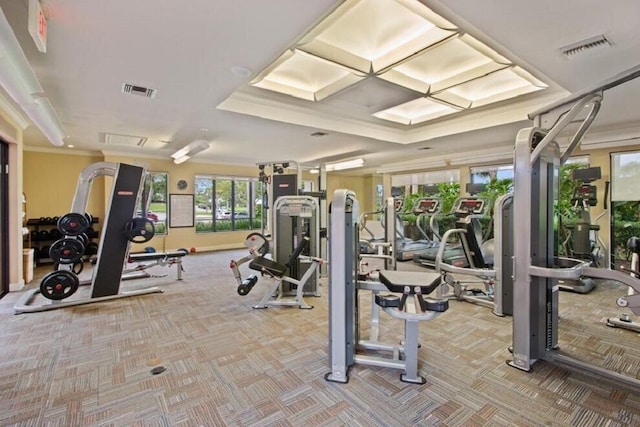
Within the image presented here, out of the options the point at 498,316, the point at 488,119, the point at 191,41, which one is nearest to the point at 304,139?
the point at 488,119

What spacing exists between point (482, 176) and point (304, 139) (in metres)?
4.49

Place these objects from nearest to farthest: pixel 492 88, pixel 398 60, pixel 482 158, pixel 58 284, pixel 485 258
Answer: pixel 398 60 → pixel 58 284 → pixel 492 88 → pixel 485 258 → pixel 482 158

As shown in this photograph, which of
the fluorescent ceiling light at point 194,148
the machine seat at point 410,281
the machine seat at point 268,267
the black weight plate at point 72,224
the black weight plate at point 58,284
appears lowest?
the black weight plate at point 58,284

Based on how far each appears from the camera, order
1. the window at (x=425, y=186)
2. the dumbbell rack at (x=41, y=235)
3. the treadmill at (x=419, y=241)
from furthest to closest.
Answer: the window at (x=425, y=186), the dumbbell rack at (x=41, y=235), the treadmill at (x=419, y=241)

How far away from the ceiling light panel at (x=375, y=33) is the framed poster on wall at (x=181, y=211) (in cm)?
673

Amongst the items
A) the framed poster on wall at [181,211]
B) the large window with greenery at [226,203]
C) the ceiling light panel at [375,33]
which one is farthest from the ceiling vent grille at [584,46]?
the framed poster on wall at [181,211]

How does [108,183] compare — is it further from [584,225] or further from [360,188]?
[584,225]

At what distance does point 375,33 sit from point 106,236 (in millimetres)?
4171

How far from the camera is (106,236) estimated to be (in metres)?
4.34

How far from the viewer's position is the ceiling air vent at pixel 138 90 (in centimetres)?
340

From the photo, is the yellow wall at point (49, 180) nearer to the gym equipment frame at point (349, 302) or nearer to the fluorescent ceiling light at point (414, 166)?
the gym equipment frame at point (349, 302)

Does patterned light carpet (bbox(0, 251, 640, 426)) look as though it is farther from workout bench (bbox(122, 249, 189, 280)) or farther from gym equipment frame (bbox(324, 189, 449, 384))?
workout bench (bbox(122, 249, 189, 280))

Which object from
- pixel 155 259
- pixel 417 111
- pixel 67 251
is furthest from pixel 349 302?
pixel 155 259

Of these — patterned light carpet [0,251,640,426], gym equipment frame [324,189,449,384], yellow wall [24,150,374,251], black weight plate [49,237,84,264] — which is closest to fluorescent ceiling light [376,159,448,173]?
yellow wall [24,150,374,251]
